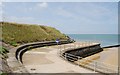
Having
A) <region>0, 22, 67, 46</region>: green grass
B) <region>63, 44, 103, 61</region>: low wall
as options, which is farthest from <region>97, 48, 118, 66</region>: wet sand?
<region>0, 22, 67, 46</region>: green grass

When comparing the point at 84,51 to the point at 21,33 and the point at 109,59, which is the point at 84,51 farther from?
the point at 21,33

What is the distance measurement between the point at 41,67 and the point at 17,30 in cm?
2547

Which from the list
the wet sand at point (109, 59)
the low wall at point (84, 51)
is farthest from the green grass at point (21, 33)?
the wet sand at point (109, 59)

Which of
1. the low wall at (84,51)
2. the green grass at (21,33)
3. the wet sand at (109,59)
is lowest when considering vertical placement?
the wet sand at (109,59)

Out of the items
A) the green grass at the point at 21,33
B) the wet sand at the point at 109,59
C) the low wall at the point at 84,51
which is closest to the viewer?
the low wall at the point at 84,51

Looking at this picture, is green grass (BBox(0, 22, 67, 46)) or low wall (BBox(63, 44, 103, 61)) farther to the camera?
green grass (BBox(0, 22, 67, 46))

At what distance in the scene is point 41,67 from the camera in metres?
16.6

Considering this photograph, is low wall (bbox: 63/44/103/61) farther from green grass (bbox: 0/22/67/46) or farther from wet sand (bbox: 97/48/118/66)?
green grass (bbox: 0/22/67/46)

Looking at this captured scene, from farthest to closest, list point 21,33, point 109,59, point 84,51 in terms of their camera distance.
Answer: point 21,33
point 84,51
point 109,59

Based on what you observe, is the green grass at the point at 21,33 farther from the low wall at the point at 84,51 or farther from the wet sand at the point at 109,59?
the wet sand at the point at 109,59

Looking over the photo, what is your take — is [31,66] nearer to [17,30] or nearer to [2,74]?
[2,74]

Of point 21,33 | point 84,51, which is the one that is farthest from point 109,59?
point 21,33

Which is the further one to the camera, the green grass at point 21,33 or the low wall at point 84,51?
the green grass at point 21,33

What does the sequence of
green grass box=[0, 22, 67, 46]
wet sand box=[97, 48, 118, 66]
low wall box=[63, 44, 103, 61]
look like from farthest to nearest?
green grass box=[0, 22, 67, 46] → wet sand box=[97, 48, 118, 66] → low wall box=[63, 44, 103, 61]
